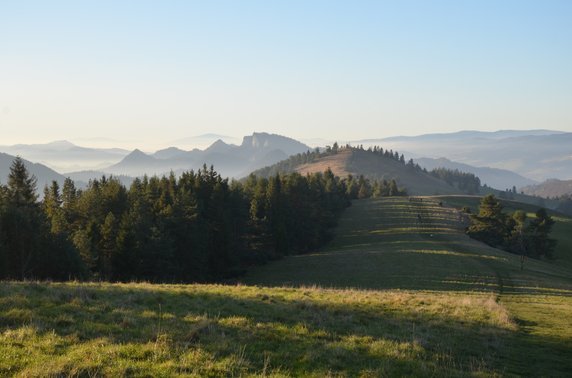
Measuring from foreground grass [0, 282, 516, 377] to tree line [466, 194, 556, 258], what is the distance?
279 ft

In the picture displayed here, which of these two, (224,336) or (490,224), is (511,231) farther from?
(224,336)

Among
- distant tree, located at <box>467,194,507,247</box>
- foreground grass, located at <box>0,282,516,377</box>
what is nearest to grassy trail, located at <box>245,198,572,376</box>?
foreground grass, located at <box>0,282,516,377</box>

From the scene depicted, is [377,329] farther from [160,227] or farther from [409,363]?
[160,227]

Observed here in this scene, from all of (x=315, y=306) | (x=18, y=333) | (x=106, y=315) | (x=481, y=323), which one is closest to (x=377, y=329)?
(x=315, y=306)

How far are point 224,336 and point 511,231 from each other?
100 m

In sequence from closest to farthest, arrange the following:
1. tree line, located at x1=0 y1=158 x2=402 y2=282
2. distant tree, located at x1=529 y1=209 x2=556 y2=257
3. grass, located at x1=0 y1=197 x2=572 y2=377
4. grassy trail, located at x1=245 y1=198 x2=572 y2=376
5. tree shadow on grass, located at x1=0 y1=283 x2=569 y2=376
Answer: grass, located at x1=0 y1=197 x2=572 y2=377 → tree shadow on grass, located at x1=0 y1=283 x2=569 y2=376 → grassy trail, located at x1=245 y1=198 x2=572 y2=376 → tree line, located at x1=0 y1=158 x2=402 y2=282 → distant tree, located at x1=529 y1=209 x2=556 y2=257

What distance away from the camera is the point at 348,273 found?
58219mm

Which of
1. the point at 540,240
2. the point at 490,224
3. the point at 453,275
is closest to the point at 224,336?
the point at 453,275

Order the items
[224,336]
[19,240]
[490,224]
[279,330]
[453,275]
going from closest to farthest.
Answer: [224,336] → [279,330] → [19,240] → [453,275] → [490,224]

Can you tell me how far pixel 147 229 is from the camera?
185 ft

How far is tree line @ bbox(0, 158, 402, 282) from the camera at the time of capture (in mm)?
48312

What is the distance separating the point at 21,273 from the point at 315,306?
39033 millimetres

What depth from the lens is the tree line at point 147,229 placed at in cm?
4831

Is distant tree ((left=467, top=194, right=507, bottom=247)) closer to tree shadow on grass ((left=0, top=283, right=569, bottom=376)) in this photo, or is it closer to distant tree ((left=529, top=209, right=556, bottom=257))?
distant tree ((left=529, top=209, right=556, bottom=257))
